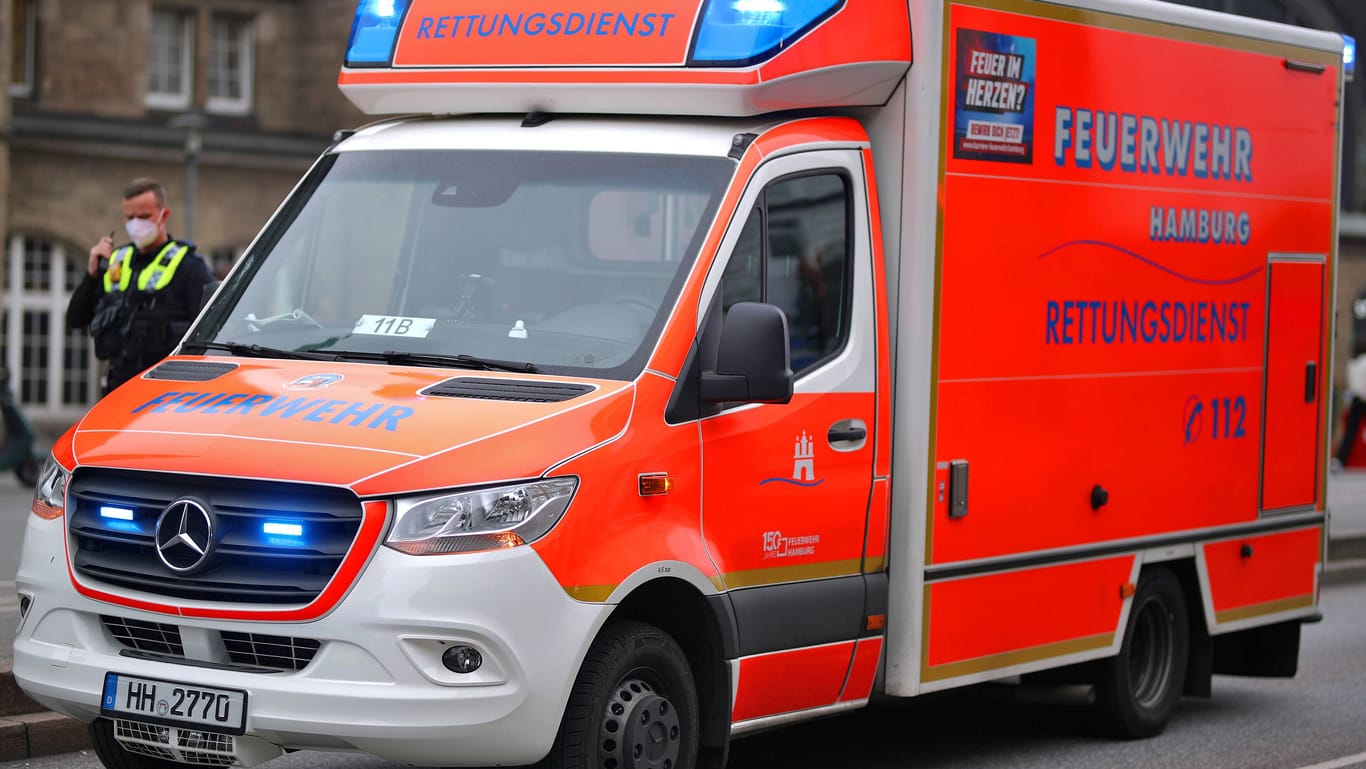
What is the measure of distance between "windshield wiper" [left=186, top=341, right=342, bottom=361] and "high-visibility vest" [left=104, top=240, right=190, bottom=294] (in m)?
3.14

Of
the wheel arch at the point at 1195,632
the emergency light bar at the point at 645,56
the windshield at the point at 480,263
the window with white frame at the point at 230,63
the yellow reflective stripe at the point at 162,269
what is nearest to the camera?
the windshield at the point at 480,263

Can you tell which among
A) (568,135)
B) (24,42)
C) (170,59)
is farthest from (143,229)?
(170,59)

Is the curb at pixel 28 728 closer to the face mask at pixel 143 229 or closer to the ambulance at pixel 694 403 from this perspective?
the ambulance at pixel 694 403

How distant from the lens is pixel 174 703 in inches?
225

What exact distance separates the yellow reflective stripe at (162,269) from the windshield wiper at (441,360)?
12.0 ft

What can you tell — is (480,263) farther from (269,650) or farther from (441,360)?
(269,650)

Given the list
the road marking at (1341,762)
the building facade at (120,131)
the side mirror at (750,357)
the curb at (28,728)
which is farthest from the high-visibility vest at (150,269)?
the building facade at (120,131)

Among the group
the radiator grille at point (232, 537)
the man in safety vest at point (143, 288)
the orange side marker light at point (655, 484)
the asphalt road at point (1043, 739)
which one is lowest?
the asphalt road at point (1043, 739)

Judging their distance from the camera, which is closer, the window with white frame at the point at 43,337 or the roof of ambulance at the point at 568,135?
the roof of ambulance at the point at 568,135

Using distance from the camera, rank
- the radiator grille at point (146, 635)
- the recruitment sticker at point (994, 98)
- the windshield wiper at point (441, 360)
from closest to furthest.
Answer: the radiator grille at point (146, 635) < the windshield wiper at point (441, 360) < the recruitment sticker at point (994, 98)

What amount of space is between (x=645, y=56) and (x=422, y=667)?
2.40 m

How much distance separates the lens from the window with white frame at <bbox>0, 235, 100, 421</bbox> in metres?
34.6

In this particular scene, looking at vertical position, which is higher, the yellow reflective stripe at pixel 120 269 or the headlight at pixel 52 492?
the yellow reflective stripe at pixel 120 269

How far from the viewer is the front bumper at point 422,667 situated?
552cm
